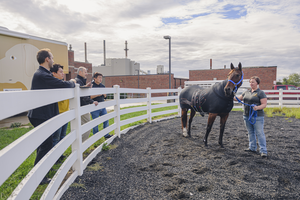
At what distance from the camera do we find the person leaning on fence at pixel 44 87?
2984mm

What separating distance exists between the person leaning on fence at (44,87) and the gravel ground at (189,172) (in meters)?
0.71

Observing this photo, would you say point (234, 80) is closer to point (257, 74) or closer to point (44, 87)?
point (44, 87)

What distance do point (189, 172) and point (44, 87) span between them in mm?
2884

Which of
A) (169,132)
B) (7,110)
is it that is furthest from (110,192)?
(169,132)

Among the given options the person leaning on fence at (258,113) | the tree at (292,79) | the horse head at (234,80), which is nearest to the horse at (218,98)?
the horse head at (234,80)

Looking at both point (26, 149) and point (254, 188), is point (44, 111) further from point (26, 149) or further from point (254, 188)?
point (254, 188)

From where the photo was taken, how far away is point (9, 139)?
577cm

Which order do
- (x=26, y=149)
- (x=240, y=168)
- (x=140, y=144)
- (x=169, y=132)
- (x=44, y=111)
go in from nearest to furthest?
1. (x=26, y=149)
2. (x=44, y=111)
3. (x=240, y=168)
4. (x=140, y=144)
5. (x=169, y=132)

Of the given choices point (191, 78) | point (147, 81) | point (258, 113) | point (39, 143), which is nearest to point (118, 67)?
point (147, 81)

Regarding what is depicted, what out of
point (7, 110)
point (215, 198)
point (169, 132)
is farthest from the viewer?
point (169, 132)

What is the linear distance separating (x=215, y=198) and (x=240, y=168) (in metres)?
1.33

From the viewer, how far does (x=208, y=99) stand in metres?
5.46

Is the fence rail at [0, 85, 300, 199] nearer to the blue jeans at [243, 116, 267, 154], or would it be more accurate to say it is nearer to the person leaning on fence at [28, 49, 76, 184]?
the person leaning on fence at [28, 49, 76, 184]

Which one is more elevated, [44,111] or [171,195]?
[44,111]
